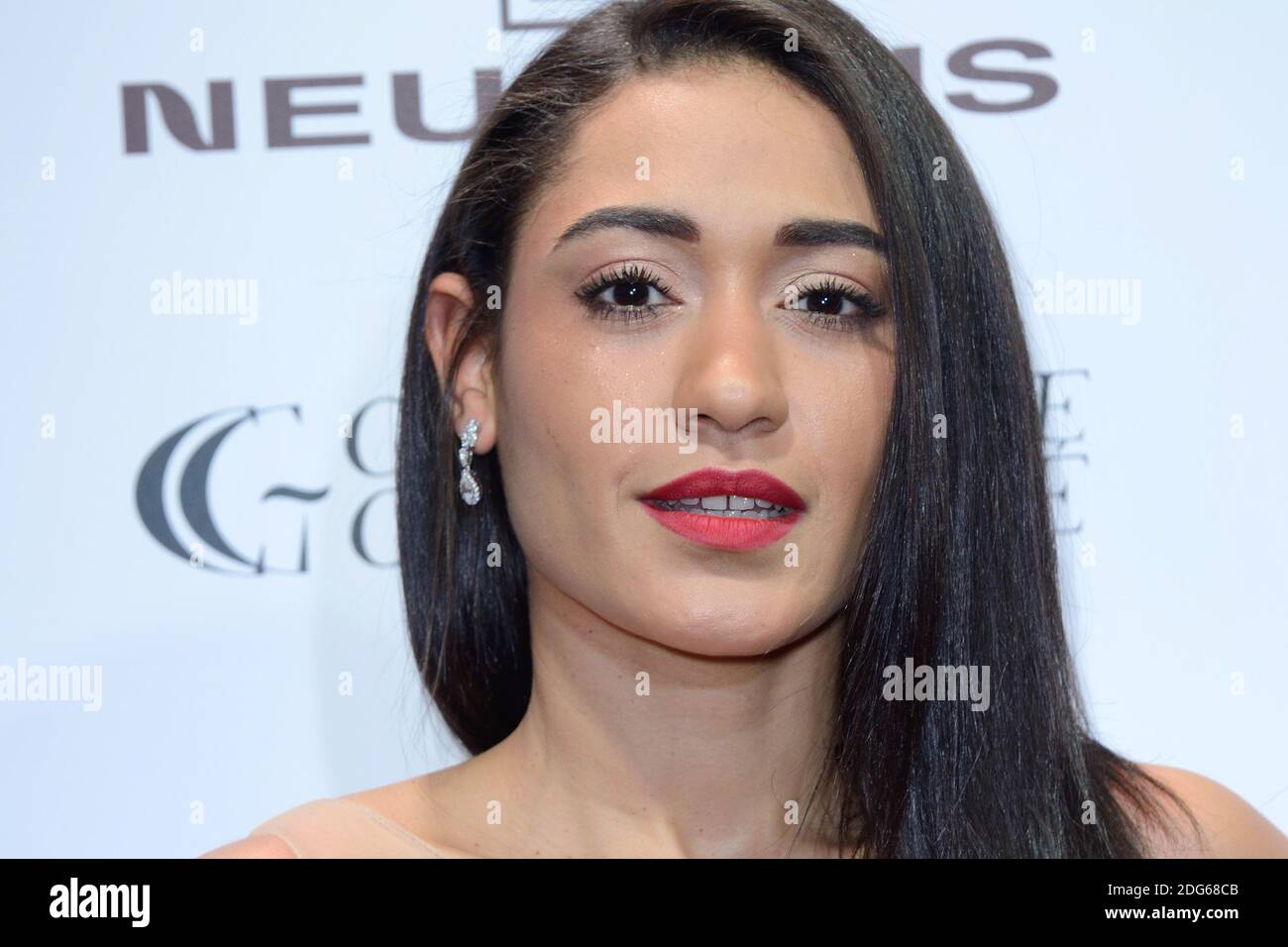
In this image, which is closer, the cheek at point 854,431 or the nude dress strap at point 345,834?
the cheek at point 854,431

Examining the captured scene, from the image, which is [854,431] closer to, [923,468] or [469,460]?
[923,468]

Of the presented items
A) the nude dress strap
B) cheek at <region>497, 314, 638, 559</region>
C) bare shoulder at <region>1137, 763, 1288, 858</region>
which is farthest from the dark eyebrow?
bare shoulder at <region>1137, 763, 1288, 858</region>

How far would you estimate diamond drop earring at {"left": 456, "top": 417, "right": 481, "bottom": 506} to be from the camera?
2.01 metres

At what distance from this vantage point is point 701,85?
1892 millimetres

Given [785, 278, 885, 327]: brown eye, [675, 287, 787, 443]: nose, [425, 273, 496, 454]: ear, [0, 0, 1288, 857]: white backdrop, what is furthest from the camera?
[0, 0, 1288, 857]: white backdrop

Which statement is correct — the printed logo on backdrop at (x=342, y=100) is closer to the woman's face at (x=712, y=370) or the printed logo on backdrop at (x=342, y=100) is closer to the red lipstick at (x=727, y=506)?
the woman's face at (x=712, y=370)

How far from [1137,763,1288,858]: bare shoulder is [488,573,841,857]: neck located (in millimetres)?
510

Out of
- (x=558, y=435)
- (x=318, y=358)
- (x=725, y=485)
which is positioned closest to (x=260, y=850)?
(x=558, y=435)

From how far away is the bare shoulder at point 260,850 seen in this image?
1.90m

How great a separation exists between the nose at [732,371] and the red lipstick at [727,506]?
5cm

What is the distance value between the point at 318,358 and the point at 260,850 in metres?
0.90

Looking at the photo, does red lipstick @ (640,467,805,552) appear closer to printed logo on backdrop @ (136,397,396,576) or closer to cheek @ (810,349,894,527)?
cheek @ (810,349,894,527)

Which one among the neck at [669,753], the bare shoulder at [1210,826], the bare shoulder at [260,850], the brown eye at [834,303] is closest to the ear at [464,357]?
the neck at [669,753]
